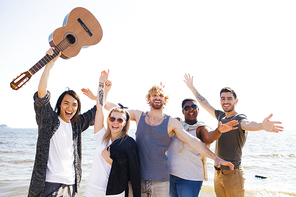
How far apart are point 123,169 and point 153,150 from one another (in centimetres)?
54

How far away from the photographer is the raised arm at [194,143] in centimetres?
308

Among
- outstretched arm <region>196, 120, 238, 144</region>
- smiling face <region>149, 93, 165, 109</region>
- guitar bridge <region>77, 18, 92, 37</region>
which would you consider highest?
guitar bridge <region>77, 18, 92, 37</region>

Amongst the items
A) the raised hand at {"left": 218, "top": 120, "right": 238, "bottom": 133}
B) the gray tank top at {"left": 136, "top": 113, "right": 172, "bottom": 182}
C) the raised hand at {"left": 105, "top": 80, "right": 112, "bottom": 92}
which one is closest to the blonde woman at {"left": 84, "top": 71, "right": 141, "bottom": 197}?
the gray tank top at {"left": 136, "top": 113, "right": 172, "bottom": 182}

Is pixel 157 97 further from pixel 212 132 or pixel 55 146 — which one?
pixel 55 146

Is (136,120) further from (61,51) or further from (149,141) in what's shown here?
(61,51)

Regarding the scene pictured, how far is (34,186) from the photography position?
2.69 meters

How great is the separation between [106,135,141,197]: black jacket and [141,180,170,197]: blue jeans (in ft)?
0.72

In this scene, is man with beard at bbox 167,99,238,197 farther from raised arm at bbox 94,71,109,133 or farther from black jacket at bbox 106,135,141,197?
raised arm at bbox 94,71,109,133

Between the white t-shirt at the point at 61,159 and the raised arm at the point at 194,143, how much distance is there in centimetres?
156

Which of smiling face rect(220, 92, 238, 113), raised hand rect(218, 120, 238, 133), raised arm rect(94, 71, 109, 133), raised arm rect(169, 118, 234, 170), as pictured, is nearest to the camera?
raised hand rect(218, 120, 238, 133)

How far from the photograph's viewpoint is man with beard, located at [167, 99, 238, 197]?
Answer: 10.6ft

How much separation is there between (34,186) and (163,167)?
5.74ft

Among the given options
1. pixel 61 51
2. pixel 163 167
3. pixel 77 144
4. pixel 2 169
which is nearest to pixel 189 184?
pixel 163 167

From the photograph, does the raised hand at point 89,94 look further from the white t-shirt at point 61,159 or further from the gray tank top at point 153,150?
the gray tank top at point 153,150
